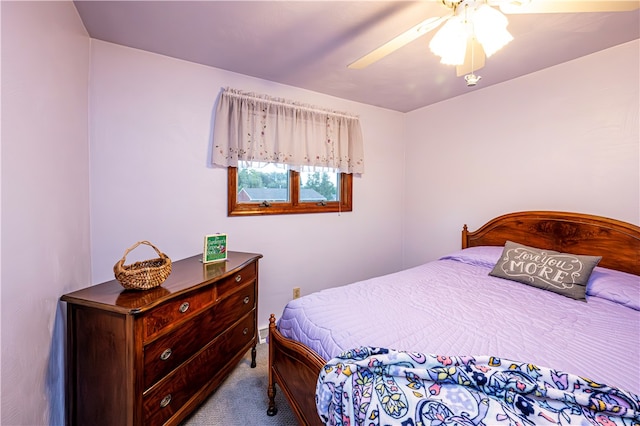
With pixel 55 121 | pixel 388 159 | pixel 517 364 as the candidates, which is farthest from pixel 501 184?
pixel 55 121

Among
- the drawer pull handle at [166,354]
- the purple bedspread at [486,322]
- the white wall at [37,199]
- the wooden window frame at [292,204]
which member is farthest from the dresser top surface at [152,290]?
the wooden window frame at [292,204]

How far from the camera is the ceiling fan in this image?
115 cm

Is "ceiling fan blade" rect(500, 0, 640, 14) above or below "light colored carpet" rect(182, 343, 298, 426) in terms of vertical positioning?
above

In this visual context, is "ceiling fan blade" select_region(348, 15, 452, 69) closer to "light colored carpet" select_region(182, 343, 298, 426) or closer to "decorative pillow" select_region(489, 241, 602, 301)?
"decorative pillow" select_region(489, 241, 602, 301)

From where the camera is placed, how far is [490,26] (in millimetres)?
1226

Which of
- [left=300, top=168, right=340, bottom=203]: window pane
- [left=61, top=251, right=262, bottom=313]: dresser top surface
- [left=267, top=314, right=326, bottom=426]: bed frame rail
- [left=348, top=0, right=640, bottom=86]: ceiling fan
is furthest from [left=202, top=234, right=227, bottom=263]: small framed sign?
[left=348, top=0, right=640, bottom=86]: ceiling fan

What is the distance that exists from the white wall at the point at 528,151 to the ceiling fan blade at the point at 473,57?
4.18 feet

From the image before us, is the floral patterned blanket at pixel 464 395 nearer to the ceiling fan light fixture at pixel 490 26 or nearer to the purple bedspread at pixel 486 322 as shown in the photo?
the purple bedspread at pixel 486 322

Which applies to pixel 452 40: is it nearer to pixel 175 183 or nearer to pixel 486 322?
pixel 486 322

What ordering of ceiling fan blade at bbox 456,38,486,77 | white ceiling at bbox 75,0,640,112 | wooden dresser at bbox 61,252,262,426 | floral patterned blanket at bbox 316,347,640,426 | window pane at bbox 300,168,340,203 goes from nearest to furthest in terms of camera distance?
floral patterned blanket at bbox 316,347,640,426
wooden dresser at bbox 61,252,262,426
ceiling fan blade at bbox 456,38,486,77
white ceiling at bbox 75,0,640,112
window pane at bbox 300,168,340,203

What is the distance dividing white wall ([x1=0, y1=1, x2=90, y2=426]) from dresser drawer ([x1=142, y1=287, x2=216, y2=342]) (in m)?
0.42

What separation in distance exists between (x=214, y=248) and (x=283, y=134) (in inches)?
49.2

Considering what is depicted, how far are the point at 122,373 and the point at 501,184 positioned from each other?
3.13 meters

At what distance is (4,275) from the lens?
0.98 meters
